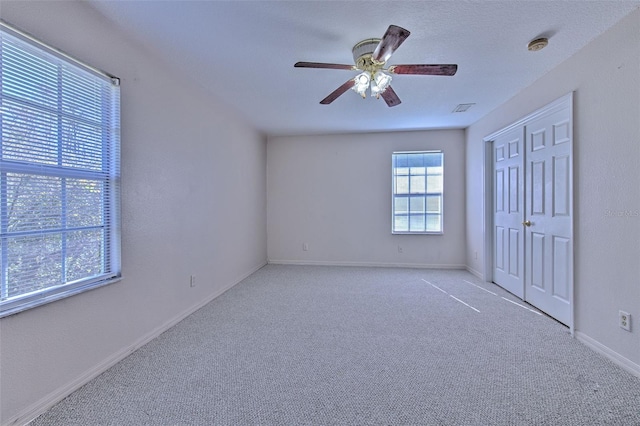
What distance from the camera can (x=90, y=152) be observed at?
1.88m

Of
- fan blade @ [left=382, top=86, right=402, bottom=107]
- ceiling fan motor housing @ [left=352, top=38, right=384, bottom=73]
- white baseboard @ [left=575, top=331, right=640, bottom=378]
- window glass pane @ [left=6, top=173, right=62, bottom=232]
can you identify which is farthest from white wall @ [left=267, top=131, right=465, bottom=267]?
window glass pane @ [left=6, top=173, right=62, bottom=232]

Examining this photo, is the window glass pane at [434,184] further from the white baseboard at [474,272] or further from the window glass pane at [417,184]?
the white baseboard at [474,272]

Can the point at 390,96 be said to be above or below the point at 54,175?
above

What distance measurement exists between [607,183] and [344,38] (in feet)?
7.18

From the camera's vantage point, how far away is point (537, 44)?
2.16m

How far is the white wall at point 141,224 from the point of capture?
1.53 metres

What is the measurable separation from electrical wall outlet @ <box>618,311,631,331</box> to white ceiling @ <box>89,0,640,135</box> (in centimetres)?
199

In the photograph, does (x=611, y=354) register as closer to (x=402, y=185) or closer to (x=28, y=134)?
(x=402, y=185)

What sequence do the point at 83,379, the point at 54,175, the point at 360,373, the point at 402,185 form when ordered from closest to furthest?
the point at 54,175 < the point at 83,379 < the point at 360,373 < the point at 402,185

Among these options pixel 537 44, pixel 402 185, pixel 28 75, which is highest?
pixel 537 44

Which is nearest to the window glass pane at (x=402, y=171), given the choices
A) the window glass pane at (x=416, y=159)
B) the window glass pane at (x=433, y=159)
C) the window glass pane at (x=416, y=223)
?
the window glass pane at (x=416, y=159)

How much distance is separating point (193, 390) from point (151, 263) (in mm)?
1133

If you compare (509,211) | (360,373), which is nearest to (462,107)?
(509,211)

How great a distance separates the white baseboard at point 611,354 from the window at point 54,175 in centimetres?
353
